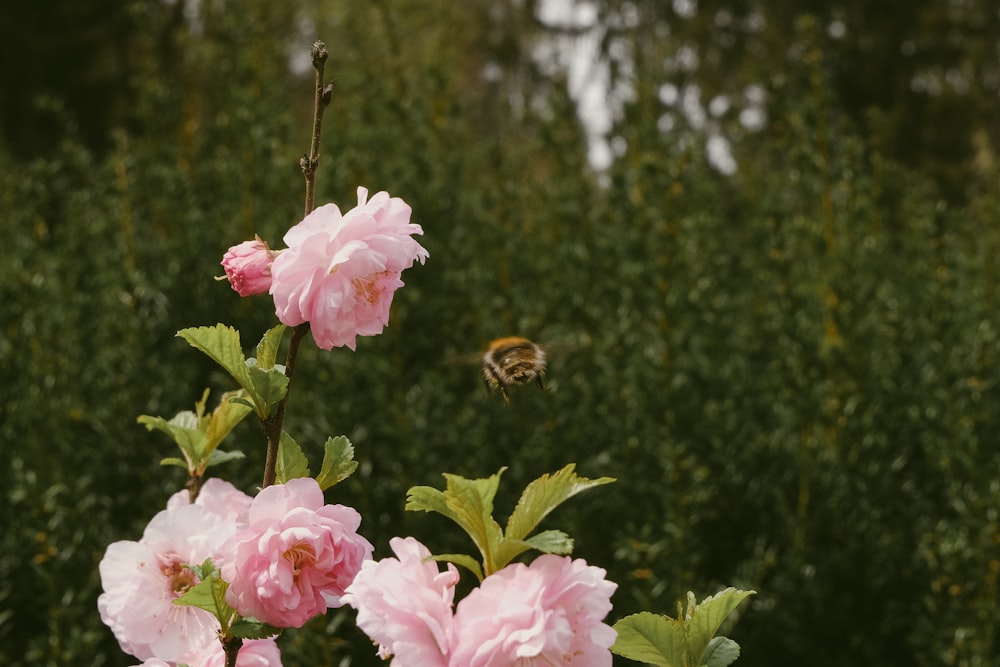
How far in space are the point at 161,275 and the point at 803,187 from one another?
1.71m

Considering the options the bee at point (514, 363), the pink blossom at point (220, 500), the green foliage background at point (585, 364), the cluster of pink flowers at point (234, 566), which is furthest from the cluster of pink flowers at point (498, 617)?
the green foliage background at point (585, 364)

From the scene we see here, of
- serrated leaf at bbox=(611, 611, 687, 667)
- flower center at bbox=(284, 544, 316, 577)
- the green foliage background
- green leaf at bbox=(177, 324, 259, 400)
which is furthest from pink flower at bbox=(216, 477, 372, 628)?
the green foliage background

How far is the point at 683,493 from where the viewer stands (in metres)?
2.23

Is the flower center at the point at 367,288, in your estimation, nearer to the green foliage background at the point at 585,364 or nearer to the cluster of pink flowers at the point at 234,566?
the cluster of pink flowers at the point at 234,566

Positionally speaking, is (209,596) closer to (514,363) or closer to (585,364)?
(514,363)

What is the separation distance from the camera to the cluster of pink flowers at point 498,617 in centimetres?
69


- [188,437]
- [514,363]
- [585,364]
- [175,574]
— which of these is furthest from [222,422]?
[585,364]

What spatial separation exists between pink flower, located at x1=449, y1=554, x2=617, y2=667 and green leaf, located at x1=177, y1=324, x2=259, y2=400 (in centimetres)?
31

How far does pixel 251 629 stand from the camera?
0.86m

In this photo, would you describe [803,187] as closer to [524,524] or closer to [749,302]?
[749,302]

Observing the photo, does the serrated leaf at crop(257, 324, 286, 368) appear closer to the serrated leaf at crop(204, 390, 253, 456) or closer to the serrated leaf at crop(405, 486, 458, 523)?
the serrated leaf at crop(204, 390, 253, 456)

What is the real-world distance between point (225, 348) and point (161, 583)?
0.26 m

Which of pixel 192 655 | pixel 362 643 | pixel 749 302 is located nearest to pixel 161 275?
pixel 362 643

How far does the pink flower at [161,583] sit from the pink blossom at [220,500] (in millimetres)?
14
